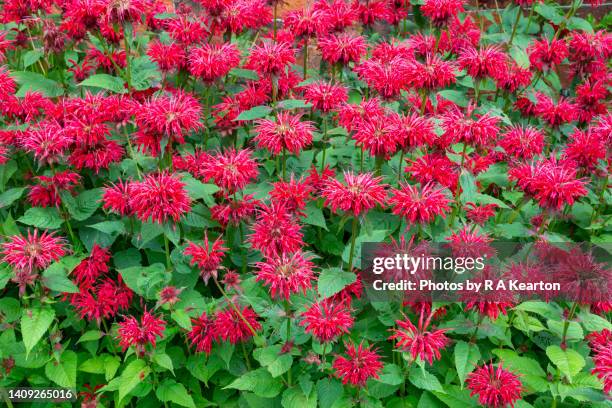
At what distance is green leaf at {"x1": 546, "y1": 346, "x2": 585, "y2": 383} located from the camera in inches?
82.0

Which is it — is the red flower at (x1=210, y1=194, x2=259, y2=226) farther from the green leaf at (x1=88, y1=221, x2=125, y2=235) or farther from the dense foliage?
the green leaf at (x1=88, y1=221, x2=125, y2=235)

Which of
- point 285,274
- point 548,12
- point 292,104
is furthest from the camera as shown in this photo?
point 548,12

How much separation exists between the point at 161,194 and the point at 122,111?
1.96 ft

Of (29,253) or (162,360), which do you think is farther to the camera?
(162,360)

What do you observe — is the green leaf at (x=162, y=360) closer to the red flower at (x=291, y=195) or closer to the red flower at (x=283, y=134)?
the red flower at (x=291, y=195)

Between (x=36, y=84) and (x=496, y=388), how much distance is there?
2.36 meters

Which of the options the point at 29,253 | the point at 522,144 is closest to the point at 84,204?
the point at 29,253

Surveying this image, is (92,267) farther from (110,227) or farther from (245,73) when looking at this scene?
(245,73)

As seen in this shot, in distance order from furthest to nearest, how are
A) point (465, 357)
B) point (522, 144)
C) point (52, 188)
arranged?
1. point (522, 144)
2. point (52, 188)
3. point (465, 357)

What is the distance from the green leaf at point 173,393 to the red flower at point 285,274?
605 millimetres

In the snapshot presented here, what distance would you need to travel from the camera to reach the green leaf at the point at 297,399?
2.11 m

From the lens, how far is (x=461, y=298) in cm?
210

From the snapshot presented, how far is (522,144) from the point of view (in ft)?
Answer: 8.50

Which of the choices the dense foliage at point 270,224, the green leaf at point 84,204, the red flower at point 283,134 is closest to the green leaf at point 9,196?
the dense foliage at point 270,224
